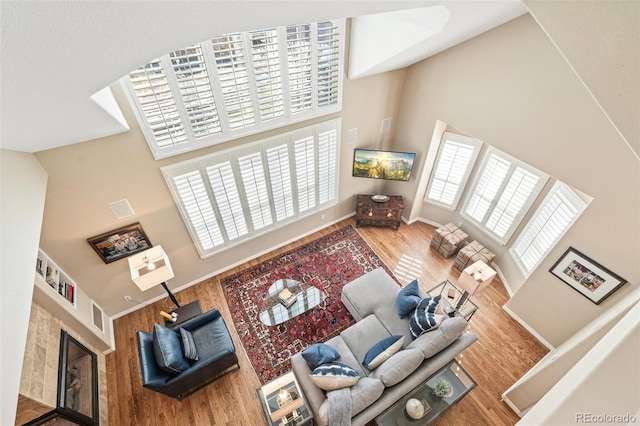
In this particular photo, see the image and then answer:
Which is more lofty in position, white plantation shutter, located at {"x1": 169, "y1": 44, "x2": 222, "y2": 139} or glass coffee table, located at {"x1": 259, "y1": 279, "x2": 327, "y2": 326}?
white plantation shutter, located at {"x1": 169, "y1": 44, "x2": 222, "y2": 139}

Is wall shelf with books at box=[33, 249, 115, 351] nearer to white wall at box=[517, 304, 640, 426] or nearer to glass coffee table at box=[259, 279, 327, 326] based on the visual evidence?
glass coffee table at box=[259, 279, 327, 326]

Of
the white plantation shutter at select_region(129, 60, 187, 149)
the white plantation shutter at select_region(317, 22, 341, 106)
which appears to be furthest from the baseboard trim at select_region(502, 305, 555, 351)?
the white plantation shutter at select_region(129, 60, 187, 149)

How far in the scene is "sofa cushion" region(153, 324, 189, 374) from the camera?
10.9 ft

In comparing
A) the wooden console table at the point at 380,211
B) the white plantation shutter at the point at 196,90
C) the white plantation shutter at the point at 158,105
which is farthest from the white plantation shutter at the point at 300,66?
the wooden console table at the point at 380,211

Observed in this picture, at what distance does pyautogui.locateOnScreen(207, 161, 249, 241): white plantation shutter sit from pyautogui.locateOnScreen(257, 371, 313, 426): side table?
8.02ft

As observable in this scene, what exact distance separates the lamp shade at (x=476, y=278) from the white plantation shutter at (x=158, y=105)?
167 inches

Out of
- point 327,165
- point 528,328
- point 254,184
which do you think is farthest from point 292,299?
point 528,328

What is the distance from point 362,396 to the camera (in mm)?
3055

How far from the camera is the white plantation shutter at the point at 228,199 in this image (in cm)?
425

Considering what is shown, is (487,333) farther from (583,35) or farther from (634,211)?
(583,35)

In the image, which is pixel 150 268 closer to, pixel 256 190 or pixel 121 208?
pixel 121 208

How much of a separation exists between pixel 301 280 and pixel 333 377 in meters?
2.20

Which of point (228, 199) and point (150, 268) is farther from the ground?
point (228, 199)

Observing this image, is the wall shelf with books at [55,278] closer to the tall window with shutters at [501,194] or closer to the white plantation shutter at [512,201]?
the tall window with shutters at [501,194]
